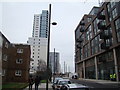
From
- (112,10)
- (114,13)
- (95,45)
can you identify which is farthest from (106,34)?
(95,45)

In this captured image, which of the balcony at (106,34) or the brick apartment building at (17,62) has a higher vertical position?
the balcony at (106,34)

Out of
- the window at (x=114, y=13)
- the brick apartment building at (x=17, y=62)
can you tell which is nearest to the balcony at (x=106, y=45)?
the window at (x=114, y=13)

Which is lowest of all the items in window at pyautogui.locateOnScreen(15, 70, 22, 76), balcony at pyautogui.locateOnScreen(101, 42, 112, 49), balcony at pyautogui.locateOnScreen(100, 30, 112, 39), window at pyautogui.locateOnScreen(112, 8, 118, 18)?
window at pyautogui.locateOnScreen(15, 70, 22, 76)

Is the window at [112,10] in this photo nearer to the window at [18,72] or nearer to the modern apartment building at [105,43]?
the modern apartment building at [105,43]

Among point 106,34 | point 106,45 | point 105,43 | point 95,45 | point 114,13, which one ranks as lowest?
point 106,45

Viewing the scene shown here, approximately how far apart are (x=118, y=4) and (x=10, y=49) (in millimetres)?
24504

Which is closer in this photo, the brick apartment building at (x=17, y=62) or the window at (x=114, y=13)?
the brick apartment building at (x=17, y=62)

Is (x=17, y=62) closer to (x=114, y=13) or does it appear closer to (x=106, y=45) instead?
(x=106, y=45)

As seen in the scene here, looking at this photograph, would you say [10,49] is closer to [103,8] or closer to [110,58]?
[110,58]

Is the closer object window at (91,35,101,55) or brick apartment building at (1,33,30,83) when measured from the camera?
brick apartment building at (1,33,30,83)

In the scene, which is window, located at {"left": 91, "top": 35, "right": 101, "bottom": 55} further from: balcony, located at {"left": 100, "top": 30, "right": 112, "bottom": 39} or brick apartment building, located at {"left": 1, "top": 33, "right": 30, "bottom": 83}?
brick apartment building, located at {"left": 1, "top": 33, "right": 30, "bottom": 83}

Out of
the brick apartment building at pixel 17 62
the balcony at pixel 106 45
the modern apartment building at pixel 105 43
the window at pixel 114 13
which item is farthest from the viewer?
the balcony at pixel 106 45

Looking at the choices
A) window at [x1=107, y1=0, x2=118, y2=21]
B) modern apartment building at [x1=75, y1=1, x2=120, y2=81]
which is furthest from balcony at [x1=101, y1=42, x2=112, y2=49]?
window at [x1=107, y1=0, x2=118, y2=21]

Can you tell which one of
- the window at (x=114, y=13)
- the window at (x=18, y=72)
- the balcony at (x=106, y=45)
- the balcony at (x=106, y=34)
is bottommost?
the window at (x=18, y=72)
